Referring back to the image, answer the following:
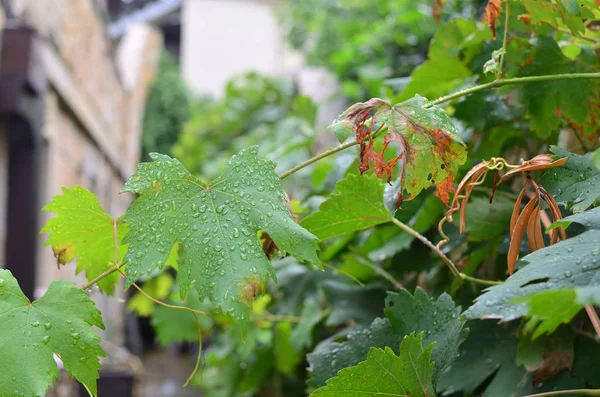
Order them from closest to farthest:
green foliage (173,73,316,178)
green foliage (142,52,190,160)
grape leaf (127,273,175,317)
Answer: grape leaf (127,273,175,317), green foliage (173,73,316,178), green foliage (142,52,190,160)

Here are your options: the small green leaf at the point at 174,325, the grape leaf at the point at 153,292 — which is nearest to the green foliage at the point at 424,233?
the small green leaf at the point at 174,325

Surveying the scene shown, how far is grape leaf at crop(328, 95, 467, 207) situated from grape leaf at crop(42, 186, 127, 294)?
0.84ft

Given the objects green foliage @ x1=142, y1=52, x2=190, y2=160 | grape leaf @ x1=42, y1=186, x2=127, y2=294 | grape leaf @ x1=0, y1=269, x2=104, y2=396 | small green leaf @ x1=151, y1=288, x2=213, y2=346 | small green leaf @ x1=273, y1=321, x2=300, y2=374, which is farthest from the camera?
green foliage @ x1=142, y1=52, x2=190, y2=160

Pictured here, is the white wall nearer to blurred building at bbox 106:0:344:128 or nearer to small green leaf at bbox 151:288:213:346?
blurred building at bbox 106:0:344:128

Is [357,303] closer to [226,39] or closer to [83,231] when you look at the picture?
[83,231]

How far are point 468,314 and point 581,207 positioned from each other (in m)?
0.16

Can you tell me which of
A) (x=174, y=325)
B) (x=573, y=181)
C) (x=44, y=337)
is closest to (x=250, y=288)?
(x=44, y=337)

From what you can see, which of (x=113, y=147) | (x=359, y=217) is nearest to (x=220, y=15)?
(x=113, y=147)

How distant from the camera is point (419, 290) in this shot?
0.63 meters

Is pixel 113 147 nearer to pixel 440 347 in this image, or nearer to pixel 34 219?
pixel 34 219

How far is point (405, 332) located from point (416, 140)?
0.21 metres

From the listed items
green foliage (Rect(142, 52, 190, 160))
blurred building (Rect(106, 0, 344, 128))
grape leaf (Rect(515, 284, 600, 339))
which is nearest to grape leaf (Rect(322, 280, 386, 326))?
grape leaf (Rect(515, 284, 600, 339))

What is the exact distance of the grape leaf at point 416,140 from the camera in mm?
521

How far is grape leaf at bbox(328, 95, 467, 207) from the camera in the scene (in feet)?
1.71
